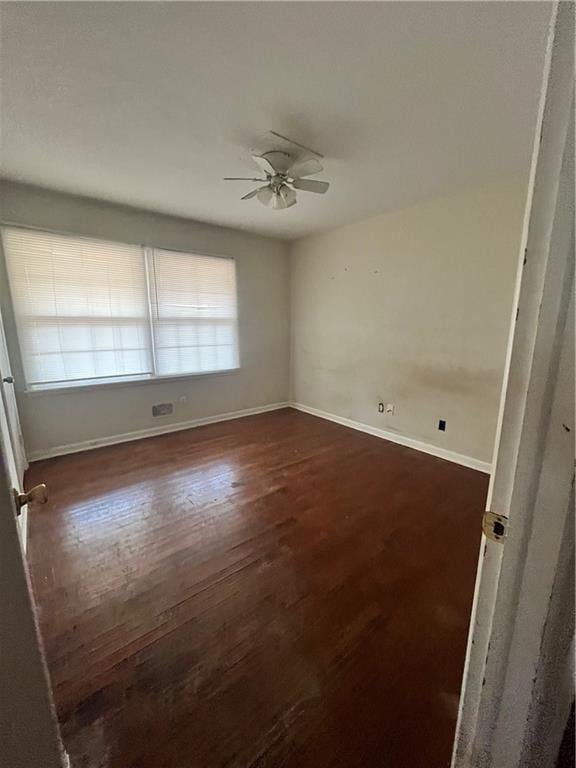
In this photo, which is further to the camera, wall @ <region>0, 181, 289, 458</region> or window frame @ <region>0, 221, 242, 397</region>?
wall @ <region>0, 181, 289, 458</region>

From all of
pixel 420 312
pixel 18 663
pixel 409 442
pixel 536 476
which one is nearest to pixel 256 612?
pixel 18 663

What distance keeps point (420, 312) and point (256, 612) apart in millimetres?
2954

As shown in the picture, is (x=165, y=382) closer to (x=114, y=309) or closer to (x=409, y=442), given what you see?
(x=114, y=309)

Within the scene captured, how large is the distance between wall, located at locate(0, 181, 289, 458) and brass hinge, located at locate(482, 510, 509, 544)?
365 cm

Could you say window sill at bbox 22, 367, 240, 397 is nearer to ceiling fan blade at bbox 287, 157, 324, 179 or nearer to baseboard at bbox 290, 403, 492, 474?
baseboard at bbox 290, 403, 492, 474

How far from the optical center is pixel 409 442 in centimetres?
351

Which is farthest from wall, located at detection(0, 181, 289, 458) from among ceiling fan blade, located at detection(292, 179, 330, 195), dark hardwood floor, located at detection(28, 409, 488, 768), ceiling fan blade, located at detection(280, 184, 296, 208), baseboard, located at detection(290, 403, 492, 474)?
ceiling fan blade, located at detection(292, 179, 330, 195)

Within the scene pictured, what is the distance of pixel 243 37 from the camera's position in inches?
51.8

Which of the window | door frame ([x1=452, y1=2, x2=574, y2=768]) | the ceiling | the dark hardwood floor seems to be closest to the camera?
door frame ([x1=452, y1=2, x2=574, y2=768])

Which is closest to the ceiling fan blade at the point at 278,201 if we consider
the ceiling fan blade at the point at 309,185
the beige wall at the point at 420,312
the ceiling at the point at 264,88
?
the ceiling fan blade at the point at 309,185

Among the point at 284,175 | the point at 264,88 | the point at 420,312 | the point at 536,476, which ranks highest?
the point at 264,88

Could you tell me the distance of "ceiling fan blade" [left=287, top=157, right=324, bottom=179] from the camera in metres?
2.09

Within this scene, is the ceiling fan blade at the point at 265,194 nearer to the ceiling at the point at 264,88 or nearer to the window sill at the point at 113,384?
the ceiling at the point at 264,88

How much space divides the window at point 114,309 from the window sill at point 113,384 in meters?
0.05
